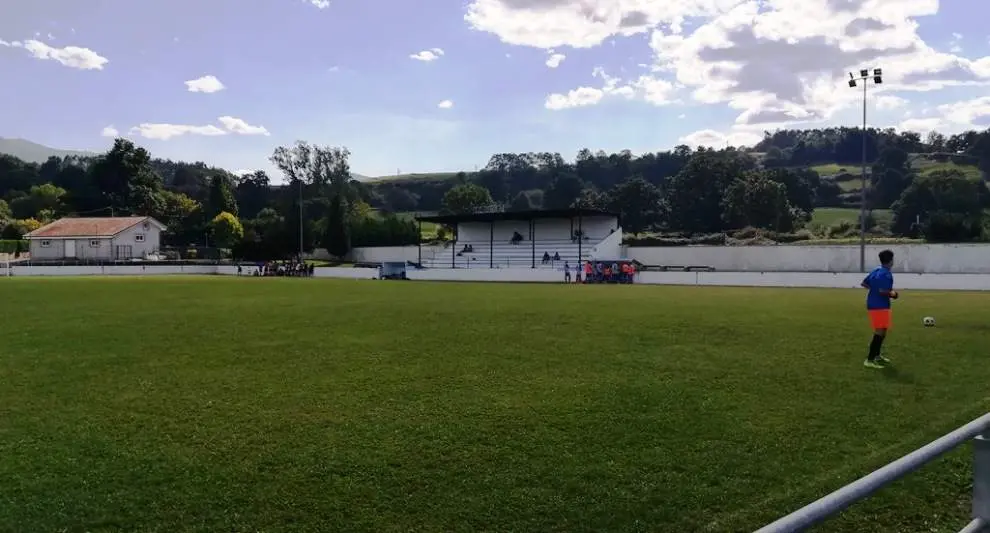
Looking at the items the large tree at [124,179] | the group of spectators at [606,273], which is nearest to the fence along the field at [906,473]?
the group of spectators at [606,273]

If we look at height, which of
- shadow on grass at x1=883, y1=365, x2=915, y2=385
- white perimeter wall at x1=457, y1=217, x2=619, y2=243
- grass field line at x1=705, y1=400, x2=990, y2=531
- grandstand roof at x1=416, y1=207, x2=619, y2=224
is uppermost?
grandstand roof at x1=416, y1=207, x2=619, y2=224

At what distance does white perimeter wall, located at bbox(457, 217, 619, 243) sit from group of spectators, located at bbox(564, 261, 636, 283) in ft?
49.2

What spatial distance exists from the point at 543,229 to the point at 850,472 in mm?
58723

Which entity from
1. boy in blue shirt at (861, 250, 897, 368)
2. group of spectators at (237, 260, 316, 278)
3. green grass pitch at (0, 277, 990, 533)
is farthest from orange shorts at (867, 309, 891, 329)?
group of spectators at (237, 260, 316, 278)

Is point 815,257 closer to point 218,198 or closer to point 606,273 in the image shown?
point 606,273

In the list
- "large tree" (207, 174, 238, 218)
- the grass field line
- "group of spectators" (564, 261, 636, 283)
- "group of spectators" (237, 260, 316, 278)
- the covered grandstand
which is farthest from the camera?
"large tree" (207, 174, 238, 218)

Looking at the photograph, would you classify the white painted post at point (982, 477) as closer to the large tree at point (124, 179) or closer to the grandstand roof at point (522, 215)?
the grandstand roof at point (522, 215)

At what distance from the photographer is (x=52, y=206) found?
96.2 meters

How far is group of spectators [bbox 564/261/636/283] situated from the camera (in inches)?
1718

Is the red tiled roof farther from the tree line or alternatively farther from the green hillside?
the green hillside

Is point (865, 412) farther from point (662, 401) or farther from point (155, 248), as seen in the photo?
point (155, 248)

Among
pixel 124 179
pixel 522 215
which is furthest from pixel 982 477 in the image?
pixel 124 179

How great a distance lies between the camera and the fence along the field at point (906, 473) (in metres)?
2.24

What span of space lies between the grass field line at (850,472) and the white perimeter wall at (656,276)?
30.5 metres
